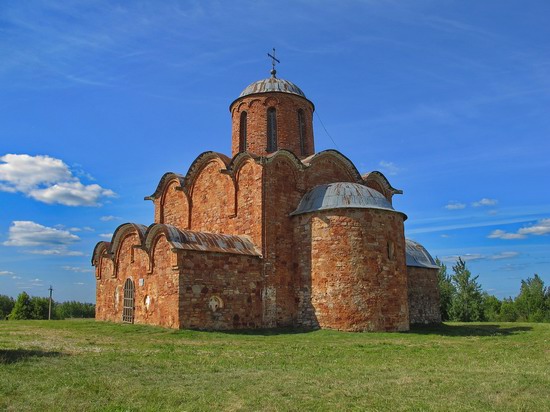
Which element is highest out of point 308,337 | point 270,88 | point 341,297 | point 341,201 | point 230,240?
point 270,88

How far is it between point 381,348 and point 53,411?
8460mm

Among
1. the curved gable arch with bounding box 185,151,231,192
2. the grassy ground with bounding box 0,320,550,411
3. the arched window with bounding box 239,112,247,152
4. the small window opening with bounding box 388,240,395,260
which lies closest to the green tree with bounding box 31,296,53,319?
the curved gable arch with bounding box 185,151,231,192

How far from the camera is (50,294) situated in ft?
109

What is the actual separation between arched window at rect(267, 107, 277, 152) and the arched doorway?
26.0 ft

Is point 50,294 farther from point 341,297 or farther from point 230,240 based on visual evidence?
point 341,297

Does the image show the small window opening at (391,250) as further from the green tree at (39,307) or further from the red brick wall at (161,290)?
the green tree at (39,307)

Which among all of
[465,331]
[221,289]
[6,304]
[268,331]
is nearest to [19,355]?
[221,289]

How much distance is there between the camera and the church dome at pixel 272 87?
2225 centimetres

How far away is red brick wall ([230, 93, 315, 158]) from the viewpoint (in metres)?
21.7

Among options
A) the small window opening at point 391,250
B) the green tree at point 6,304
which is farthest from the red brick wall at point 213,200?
the green tree at point 6,304

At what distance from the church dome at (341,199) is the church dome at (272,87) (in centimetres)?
562

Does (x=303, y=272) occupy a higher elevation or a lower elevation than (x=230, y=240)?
lower

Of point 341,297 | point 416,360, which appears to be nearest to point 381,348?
point 416,360

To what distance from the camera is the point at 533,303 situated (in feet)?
125
